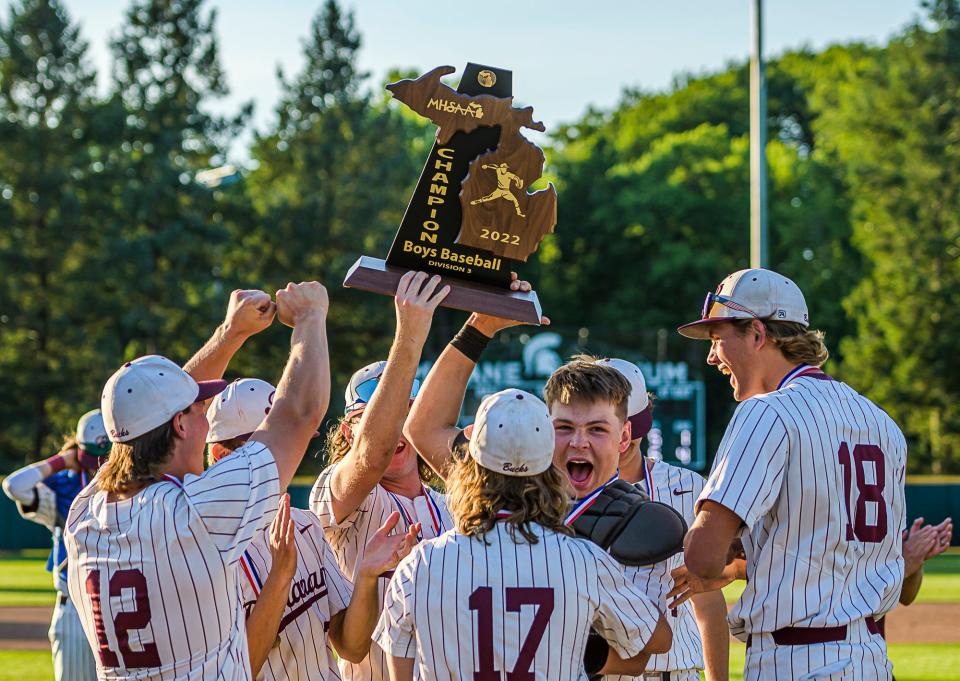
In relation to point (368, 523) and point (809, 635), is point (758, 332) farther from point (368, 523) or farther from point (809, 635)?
point (368, 523)

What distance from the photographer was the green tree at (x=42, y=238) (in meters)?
36.9

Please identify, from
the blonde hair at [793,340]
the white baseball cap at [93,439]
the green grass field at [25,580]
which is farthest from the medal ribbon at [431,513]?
the green grass field at [25,580]

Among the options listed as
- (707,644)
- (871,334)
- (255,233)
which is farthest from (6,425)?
(707,644)

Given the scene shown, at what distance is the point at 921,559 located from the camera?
15.3 feet

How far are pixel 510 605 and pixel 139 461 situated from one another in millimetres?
1216

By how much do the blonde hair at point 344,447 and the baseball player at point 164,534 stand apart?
2.21 feet

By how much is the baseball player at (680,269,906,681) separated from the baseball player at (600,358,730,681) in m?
0.29

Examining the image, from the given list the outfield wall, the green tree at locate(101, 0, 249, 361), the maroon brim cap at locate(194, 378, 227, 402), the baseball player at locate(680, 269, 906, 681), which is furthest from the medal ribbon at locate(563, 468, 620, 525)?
the green tree at locate(101, 0, 249, 361)

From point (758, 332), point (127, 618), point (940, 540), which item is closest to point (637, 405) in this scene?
point (758, 332)

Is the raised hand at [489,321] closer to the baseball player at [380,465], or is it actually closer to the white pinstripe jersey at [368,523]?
the baseball player at [380,465]

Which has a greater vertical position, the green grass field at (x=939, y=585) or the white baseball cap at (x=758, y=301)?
the white baseball cap at (x=758, y=301)

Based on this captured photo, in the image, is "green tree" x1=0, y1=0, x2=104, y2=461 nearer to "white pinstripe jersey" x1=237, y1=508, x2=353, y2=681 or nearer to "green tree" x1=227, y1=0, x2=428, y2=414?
"green tree" x1=227, y1=0, x2=428, y2=414

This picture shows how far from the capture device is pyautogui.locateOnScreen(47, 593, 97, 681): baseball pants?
21.9ft

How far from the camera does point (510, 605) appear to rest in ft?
11.6
